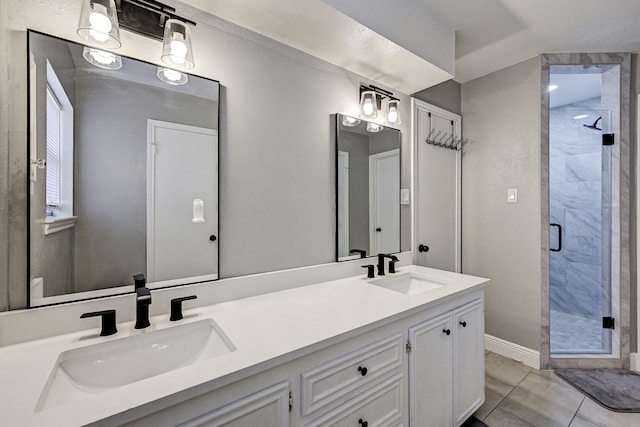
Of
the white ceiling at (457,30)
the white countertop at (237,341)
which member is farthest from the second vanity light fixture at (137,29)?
the white countertop at (237,341)

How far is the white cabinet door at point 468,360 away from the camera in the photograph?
1474 millimetres

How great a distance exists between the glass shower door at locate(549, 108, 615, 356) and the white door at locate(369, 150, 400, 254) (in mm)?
1974

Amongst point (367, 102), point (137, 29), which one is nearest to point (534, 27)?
point (367, 102)

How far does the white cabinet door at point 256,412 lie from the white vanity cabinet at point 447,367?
2.14 ft

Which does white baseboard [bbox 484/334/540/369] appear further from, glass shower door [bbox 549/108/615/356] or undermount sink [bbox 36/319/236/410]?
undermount sink [bbox 36/319/236/410]

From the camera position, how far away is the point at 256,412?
2.63 feet

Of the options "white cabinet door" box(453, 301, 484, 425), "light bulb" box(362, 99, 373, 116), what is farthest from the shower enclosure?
"light bulb" box(362, 99, 373, 116)

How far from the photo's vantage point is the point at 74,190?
100 cm

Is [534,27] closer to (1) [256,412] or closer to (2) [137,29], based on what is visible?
(2) [137,29]

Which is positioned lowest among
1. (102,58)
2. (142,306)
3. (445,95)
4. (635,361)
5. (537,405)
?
(537,405)

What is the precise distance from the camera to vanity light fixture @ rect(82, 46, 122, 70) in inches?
40.3

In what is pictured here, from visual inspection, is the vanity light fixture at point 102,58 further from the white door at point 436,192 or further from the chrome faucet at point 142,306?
the white door at point 436,192

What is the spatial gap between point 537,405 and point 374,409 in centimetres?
144

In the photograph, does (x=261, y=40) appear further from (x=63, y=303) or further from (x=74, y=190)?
(x=63, y=303)
